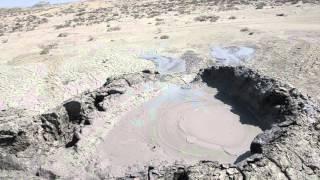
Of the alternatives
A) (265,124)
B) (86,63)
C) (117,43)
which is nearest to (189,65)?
(86,63)

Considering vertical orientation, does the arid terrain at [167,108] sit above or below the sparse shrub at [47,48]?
above

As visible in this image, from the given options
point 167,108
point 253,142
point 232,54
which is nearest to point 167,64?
point 232,54

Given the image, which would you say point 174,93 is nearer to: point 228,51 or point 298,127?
point 298,127

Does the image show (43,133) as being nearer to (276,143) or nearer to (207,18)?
(276,143)

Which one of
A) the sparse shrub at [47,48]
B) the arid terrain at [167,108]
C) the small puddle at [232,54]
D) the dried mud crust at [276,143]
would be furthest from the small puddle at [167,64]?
the dried mud crust at [276,143]

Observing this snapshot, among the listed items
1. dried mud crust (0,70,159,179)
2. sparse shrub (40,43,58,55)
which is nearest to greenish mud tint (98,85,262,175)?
dried mud crust (0,70,159,179)

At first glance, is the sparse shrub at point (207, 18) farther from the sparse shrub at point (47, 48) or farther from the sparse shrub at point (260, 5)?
the sparse shrub at point (47, 48)
